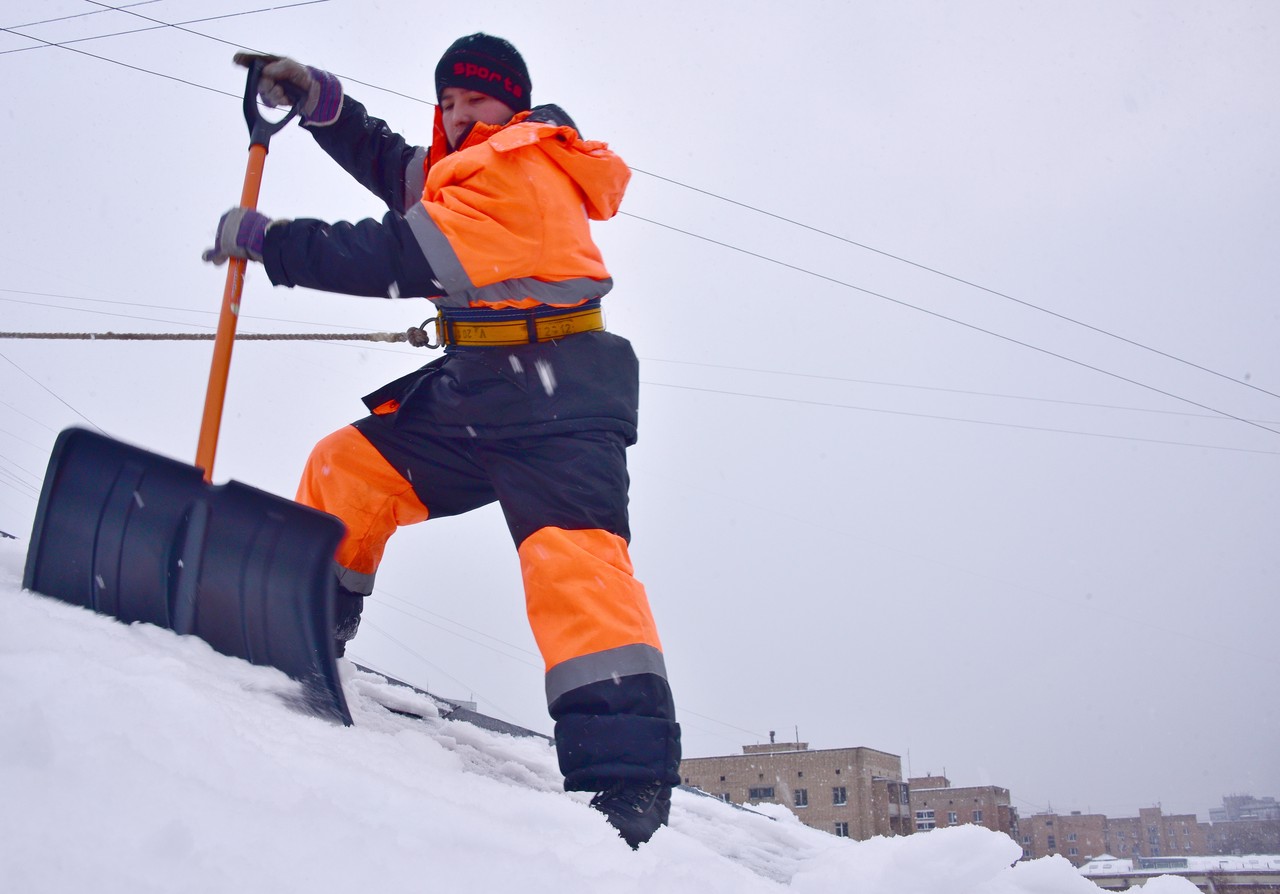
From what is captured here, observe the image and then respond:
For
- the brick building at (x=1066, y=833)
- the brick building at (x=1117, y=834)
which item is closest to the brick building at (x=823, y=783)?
the brick building at (x=1117, y=834)

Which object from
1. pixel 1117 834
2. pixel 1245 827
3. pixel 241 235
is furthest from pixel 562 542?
pixel 1117 834

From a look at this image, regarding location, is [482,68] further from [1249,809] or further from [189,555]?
[1249,809]

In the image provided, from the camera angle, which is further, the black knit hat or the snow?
the black knit hat

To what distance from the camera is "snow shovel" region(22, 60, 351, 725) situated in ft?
4.81

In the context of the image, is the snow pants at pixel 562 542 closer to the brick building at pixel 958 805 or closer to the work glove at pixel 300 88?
the work glove at pixel 300 88

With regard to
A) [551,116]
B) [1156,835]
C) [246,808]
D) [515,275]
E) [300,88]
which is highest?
[300,88]

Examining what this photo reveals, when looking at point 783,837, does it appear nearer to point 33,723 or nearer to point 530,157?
point 530,157

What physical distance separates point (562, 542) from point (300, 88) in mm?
1362

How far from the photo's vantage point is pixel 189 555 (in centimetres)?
151

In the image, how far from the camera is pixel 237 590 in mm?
1502

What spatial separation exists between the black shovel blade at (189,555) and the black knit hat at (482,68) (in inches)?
42.3

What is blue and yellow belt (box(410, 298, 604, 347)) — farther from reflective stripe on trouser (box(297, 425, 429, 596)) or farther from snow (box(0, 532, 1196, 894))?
snow (box(0, 532, 1196, 894))

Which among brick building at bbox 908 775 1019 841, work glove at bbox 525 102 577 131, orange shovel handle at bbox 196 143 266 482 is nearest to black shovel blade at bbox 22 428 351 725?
orange shovel handle at bbox 196 143 266 482

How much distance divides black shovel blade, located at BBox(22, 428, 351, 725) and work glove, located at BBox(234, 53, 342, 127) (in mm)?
1001
